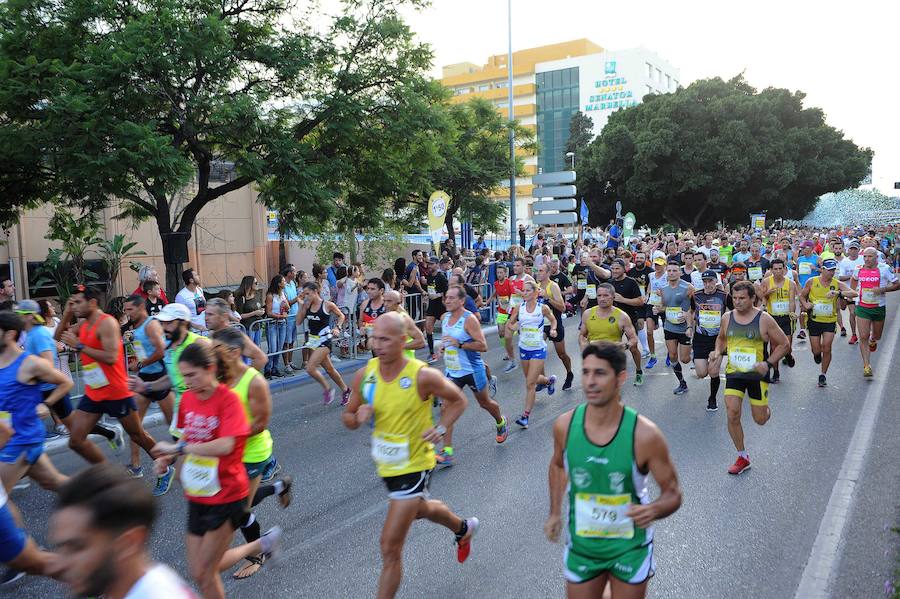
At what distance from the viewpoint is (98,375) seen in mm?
6348

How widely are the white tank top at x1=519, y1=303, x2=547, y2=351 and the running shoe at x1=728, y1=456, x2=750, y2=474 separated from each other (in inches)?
108

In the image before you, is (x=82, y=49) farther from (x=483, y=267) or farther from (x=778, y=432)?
(x=778, y=432)

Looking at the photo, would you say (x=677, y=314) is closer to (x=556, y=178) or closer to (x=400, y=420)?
(x=400, y=420)

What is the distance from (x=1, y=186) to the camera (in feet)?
44.9

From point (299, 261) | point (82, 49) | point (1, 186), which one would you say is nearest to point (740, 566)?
point (82, 49)

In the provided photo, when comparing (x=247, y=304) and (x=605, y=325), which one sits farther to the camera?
(x=247, y=304)

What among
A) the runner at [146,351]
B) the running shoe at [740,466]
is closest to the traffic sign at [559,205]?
the running shoe at [740,466]

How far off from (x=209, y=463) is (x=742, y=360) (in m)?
5.01

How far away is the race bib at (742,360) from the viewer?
677 centimetres

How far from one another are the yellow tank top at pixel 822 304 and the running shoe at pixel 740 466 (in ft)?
16.0

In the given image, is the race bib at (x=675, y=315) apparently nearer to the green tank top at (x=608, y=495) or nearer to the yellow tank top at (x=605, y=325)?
the yellow tank top at (x=605, y=325)

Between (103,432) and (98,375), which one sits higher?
(98,375)

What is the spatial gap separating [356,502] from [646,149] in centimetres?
4043

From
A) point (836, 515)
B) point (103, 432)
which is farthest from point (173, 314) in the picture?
point (836, 515)
